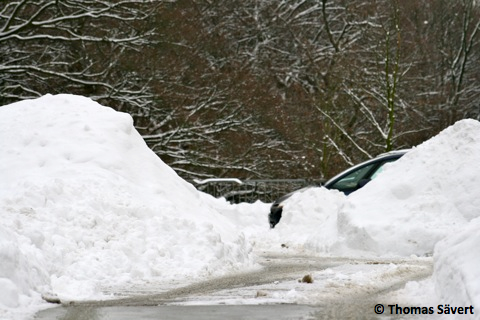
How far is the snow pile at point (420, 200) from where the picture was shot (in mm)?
15688

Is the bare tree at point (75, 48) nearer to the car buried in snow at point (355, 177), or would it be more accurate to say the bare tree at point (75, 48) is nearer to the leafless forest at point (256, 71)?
the leafless forest at point (256, 71)

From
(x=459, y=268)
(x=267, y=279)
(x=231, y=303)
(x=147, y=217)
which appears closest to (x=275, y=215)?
(x=147, y=217)

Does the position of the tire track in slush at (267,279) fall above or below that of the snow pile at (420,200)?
below

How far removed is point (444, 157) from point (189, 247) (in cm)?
611

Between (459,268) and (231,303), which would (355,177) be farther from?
(459,268)

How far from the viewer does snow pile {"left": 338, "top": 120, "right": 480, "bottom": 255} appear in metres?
15.7

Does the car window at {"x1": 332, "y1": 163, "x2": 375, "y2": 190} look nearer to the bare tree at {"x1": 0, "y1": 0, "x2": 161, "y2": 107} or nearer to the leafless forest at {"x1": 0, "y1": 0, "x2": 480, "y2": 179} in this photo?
the leafless forest at {"x1": 0, "y1": 0, "x2": 480, "y2": 179}

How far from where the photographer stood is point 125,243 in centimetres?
1174

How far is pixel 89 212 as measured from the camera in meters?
12.4

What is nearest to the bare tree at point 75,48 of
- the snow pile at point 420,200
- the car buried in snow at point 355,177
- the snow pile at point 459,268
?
the car buried in snow at point 355,177

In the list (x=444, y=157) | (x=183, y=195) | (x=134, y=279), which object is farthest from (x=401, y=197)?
(x=134, y=279)

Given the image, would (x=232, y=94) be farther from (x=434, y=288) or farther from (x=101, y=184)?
(x=434, y=288)

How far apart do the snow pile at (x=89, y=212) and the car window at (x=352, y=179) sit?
568 centimetres

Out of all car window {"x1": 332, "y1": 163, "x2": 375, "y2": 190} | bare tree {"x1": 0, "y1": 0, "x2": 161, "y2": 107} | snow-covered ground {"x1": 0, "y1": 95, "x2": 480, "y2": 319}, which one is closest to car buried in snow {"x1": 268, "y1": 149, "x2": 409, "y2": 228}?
car window {"x1": 332, "y1": 163, "x2": 375, "y2": 190}
